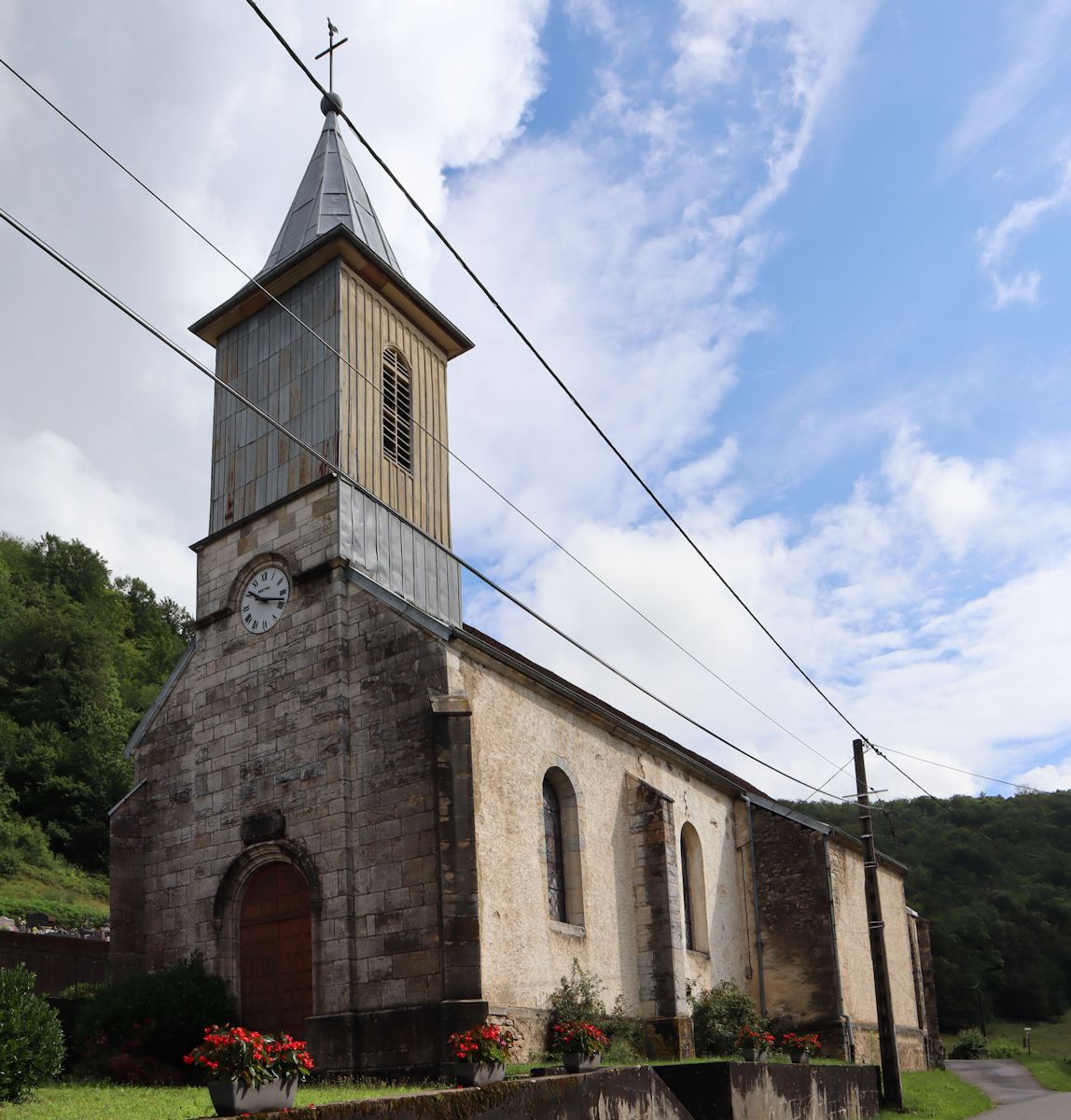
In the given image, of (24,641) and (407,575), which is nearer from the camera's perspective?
(407,575)

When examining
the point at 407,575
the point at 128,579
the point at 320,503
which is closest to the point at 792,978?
the point at 407,575

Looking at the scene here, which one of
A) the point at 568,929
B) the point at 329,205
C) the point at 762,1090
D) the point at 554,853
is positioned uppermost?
the point at 329,205

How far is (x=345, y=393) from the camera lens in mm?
20641

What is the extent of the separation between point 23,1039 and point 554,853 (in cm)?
987

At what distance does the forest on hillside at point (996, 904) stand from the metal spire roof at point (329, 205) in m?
45.7

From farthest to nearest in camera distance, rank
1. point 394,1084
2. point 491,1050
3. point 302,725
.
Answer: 1. point 302,725
2. point 394,1084
3. point 491,1050

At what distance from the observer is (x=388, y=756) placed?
17109 millimetres

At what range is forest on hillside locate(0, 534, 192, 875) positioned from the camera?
4534 cm

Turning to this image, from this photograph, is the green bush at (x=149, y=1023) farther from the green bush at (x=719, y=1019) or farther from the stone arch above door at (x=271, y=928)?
the green bush at (x=719, y=1019)

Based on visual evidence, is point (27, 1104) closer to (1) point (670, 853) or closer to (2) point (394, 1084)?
(2) point (394, 1084)

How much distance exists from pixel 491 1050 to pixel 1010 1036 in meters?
60.9

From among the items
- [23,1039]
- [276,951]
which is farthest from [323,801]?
[23,1039]

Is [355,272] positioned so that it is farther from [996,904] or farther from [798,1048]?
[996,904]

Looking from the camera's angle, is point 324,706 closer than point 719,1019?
Yes
